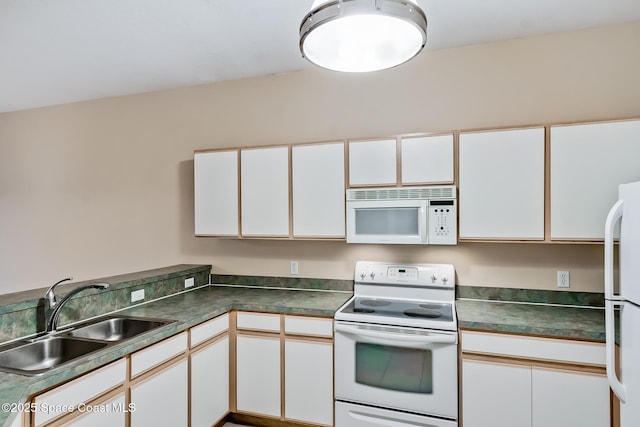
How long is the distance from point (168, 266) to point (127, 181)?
39.2 inches

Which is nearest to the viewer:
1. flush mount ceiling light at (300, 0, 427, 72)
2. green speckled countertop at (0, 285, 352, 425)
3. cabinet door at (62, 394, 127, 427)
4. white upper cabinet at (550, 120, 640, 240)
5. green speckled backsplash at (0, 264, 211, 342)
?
flush mount ceiling light at (300, 0, 427, 72)

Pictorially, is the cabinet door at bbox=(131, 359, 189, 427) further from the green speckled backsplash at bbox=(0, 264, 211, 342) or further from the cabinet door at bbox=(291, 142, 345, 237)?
the cabinet door at bbox=(291, 142, 345, 237)

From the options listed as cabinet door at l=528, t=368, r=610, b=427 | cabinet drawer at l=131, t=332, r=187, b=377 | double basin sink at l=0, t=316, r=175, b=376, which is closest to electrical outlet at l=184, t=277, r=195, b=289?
double basin sink at l=0, t=316, r=175, b=376

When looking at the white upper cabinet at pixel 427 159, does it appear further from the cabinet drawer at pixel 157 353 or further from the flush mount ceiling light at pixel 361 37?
the cabinet drawer at pixel 157 353

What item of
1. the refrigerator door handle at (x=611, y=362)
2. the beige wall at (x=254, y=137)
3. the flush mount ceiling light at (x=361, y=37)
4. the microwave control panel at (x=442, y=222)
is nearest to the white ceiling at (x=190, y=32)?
the beige wall at (x=254, y=137)

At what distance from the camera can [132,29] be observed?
99.1 inches

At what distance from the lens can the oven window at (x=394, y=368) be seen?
228cm

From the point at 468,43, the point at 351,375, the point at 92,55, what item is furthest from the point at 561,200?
the point at 92,55

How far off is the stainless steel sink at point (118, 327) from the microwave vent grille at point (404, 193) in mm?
1480

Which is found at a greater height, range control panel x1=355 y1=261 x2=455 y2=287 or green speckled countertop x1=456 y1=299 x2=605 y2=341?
range control panel x1=355 y1=261 x2=455 y2=287

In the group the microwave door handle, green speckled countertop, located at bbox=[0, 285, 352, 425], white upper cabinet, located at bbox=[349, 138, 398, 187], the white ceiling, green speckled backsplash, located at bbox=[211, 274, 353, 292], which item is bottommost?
the microwave door handle

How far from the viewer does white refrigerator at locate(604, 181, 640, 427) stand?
5.49ft

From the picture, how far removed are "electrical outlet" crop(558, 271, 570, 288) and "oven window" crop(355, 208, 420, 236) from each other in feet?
3.40

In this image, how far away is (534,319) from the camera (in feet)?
7.38
